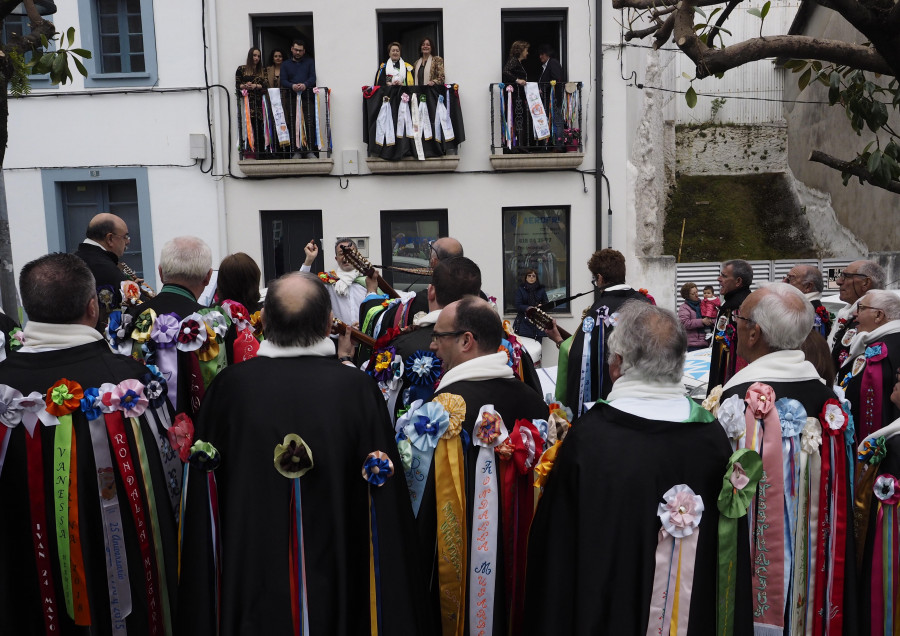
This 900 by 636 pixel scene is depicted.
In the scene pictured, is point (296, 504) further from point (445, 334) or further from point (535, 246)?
point (535, 246)

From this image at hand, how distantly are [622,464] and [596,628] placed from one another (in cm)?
55

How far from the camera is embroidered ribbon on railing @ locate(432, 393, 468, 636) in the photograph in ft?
10.4

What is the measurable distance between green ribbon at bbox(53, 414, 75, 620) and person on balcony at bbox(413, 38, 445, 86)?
411 inches

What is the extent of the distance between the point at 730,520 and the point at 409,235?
36.2 feet

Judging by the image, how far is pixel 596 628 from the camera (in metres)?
2.68

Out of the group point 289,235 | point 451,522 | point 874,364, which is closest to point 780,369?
point 451,522

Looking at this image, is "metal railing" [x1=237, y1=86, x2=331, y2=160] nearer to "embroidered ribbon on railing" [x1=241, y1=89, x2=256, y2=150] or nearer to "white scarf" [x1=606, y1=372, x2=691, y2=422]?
"embroidered ribbon on railing" [x1=241, y1=89, x2=256, y2=150]

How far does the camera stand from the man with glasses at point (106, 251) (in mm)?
5559

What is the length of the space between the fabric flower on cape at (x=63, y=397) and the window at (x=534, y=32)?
434 inches

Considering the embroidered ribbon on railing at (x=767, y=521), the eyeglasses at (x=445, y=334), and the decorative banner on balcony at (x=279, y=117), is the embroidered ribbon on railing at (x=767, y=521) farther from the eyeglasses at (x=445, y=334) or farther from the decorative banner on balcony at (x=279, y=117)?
the decorative banner on balcony at (x=279, y=117)

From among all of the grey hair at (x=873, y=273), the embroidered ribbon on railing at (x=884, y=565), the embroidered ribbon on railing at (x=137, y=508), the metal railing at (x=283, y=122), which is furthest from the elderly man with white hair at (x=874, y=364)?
the metal railing at (x=283, y=122)

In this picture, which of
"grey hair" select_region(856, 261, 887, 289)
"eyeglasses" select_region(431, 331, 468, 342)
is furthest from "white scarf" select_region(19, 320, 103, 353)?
"grey hair" select_region(856, 261, 887, 289)

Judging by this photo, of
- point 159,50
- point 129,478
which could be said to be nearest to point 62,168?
point 159,50

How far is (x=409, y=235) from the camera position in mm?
13461
